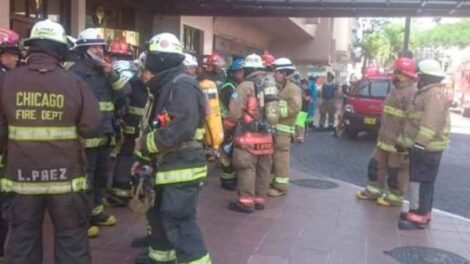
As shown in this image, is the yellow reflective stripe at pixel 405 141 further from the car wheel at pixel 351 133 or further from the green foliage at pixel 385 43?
the green foliage at pixel 385 43

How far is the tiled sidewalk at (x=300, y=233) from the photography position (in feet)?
18.3

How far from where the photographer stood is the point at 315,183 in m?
9.42

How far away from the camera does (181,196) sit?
4336 mm

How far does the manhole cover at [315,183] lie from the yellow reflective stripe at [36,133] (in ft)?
18.6

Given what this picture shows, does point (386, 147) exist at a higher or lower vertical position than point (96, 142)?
lower

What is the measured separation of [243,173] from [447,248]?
2.41 m

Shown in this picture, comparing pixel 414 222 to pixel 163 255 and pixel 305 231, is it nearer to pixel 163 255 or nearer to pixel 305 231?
pixel 305 231

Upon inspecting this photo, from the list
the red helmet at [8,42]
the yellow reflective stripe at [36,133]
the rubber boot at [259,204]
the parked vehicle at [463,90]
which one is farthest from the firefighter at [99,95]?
the parked vehicle at [463,90]

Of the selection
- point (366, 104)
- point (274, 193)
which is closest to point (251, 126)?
point (274, 193)

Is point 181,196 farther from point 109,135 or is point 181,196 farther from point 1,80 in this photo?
point 109,135

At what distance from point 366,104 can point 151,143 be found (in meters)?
12.5

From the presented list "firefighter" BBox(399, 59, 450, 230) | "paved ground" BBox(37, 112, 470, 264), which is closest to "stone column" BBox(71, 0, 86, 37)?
"paved ground" BBox(37, 112, 470, 264)

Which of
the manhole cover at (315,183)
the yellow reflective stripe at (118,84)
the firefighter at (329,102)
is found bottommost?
the manhole cover at (315,183)

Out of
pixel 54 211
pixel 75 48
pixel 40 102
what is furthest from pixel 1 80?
pixel 75 48
